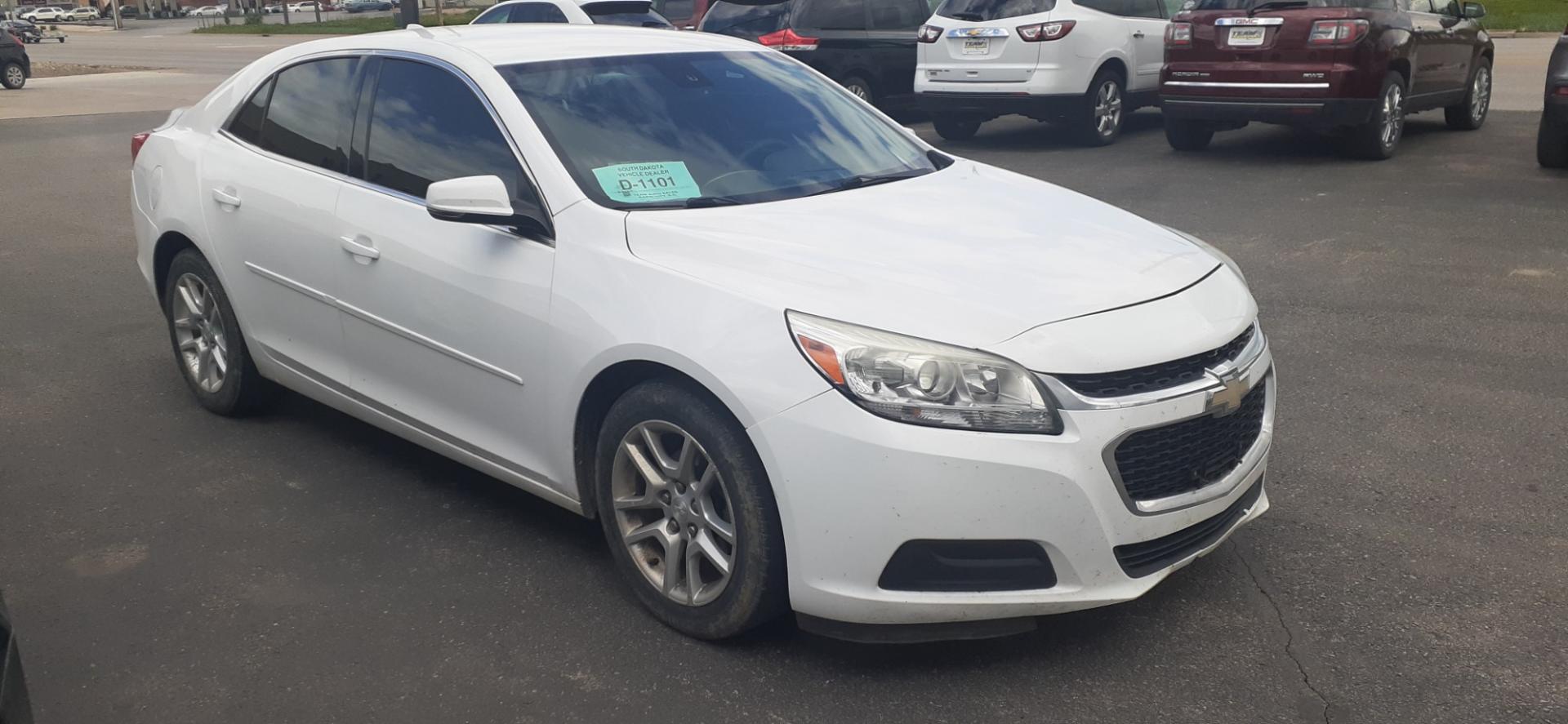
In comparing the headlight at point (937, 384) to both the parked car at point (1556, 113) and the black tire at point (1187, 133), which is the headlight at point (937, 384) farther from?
the black tire at point (1187, 133)

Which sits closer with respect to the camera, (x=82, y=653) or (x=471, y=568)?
(x=82, y=653)

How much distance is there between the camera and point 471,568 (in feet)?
13.7

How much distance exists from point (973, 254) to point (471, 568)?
1.75 m

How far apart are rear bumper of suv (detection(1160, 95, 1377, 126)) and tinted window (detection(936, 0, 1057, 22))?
2.10 metres

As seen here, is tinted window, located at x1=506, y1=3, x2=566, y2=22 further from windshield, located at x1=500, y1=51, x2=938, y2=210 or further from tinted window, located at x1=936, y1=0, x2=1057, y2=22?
windshield, located at x1=500, y1=51, x2=938, y2=210

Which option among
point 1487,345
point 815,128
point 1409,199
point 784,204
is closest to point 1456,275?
point 1487,345

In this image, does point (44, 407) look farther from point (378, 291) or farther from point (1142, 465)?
point (1142, 465)

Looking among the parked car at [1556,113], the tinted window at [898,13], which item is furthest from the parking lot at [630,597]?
the tinted window at [898,13]

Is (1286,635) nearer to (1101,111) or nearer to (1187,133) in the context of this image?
(1187,133)

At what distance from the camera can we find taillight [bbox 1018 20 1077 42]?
1288 cm

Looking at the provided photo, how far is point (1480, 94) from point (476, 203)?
39.7 ft

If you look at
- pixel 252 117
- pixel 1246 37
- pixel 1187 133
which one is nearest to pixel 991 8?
pixel 1187 133

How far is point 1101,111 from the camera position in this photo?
1340 cm

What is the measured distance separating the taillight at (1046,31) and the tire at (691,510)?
1005 cm
